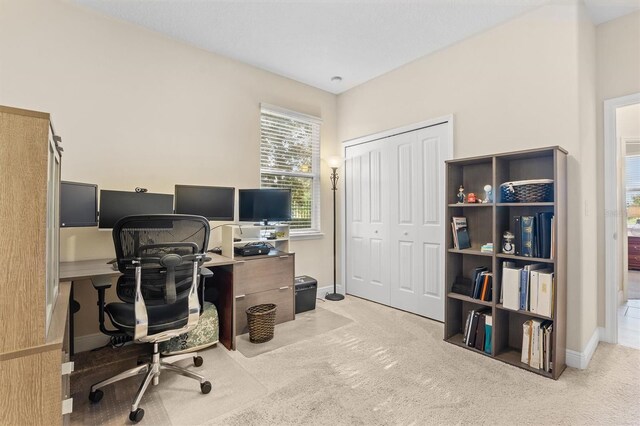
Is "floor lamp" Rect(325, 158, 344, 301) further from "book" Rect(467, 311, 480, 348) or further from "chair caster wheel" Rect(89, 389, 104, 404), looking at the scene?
"chair caster wheel" Rect(89, 389, 104, 404)

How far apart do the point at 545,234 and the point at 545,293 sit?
429 millimetres

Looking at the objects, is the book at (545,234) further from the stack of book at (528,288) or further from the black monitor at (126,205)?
the black monitor at (126,205)

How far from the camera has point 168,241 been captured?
1.82 metres

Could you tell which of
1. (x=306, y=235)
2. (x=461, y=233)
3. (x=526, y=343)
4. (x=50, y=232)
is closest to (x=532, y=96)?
(x=461, y=233)

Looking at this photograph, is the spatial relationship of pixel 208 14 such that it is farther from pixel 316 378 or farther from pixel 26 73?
pixel 316 378

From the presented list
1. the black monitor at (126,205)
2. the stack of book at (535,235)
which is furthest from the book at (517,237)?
the black monitor at (126,205)

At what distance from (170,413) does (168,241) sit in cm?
100

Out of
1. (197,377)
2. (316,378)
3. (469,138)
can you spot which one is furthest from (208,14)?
(316,378)

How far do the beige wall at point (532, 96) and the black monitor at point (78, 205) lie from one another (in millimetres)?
3177

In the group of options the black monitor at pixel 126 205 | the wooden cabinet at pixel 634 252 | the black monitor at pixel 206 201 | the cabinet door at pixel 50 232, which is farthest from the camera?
the wooden cabinet at pixel 634 252

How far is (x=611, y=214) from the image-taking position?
260 cm

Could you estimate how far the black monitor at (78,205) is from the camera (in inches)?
81.0

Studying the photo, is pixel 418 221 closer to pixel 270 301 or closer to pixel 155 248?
pixel 270 301

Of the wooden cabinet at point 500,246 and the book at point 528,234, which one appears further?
the book at point 528,234
